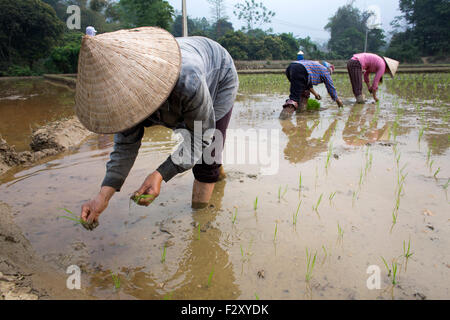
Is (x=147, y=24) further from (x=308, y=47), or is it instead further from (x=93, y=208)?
(x=93, y=208)

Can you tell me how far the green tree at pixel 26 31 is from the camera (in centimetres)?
2267

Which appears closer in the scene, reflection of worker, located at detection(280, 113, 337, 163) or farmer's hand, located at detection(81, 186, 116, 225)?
farmer's hand, located at detection(81, 186, 116, 225)

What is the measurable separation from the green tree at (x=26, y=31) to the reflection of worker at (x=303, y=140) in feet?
85.0

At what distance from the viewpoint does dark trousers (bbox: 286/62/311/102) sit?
478cm

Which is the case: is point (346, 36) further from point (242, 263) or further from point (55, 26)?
point (242, 263)

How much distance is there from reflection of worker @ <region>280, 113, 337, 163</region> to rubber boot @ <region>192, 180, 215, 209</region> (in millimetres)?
1195

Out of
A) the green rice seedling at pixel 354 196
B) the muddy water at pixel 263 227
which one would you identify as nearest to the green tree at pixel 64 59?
the muddy water at pixel 263 227

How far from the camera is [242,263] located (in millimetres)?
1543

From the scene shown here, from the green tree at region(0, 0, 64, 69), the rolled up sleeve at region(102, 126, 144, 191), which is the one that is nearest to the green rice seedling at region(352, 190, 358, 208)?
the rolled up sleeve at region(102, 126, 144, 191)

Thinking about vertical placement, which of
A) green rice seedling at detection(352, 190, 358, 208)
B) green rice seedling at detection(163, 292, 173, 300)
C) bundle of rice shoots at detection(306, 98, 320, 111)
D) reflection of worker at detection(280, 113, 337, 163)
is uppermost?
bundle of rice shoots at detection(306, 98, 320, 111)

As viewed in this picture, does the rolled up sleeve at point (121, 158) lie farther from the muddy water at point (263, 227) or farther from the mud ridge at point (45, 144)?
the mud ridge at point (45, 144)

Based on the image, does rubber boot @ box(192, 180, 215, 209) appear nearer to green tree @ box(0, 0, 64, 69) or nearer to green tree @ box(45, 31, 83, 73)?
green tree @ box(45, 31, 83, 73)

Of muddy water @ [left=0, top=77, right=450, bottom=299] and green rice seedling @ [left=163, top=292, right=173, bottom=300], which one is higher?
muddy water @ [left=0, top=77, right=450, bottom=299]

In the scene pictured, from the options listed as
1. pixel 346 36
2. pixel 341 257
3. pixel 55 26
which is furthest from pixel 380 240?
pixel 346 36
